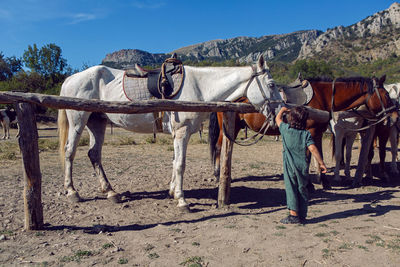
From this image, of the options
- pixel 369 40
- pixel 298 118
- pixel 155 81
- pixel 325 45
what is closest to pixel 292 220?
pixel 298 118

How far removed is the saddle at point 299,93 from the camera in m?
6.11

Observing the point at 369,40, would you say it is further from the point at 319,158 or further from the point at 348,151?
Result: the point at 319,158

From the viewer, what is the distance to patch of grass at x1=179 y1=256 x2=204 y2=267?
278cm

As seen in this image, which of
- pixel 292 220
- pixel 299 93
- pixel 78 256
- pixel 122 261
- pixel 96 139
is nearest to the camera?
pixel 122 261

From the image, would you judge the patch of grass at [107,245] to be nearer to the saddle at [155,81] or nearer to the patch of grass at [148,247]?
the patch of grass at [148,247]

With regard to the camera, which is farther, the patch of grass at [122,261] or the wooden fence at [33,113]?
the wooden fence at [33,113]

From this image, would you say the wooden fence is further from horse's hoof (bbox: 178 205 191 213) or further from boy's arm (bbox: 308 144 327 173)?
boy's arm (bbox: 308 144 327 173)

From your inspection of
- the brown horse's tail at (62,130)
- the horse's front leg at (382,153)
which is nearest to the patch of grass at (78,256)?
the brown horse's tail at (62,130)

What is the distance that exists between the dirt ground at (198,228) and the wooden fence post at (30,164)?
20cm

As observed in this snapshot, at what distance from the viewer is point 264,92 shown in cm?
464

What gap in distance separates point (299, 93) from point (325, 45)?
9128cm

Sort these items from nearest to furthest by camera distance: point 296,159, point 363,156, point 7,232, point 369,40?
1. point 7,232
2. point 296,159
3. point 363,156
4. point 369,40

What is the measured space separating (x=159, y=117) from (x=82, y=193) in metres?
2.22

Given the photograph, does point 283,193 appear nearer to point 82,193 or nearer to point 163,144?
point 82,193
